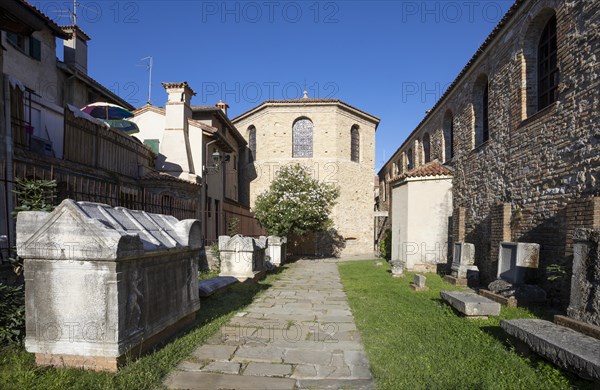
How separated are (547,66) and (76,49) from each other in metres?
15.3

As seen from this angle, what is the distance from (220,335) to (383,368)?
2.14m

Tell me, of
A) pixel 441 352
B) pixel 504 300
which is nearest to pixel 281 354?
pixel 441 352

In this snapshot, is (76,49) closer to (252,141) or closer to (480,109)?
(252,141)

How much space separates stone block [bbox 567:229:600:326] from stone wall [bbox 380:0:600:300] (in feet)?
5.27

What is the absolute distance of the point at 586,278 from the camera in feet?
16.5

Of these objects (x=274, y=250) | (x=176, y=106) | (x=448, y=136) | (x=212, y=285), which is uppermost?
(x=176, y=106)

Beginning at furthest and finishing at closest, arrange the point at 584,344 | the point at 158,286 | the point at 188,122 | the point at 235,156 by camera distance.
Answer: the point at 235,156
the point at 188,122
the point at 158,286
the point at 584,344

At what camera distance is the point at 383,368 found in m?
3.77

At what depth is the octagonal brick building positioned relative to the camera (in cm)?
2350

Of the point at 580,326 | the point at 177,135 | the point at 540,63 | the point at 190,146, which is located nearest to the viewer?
the point at 580,326

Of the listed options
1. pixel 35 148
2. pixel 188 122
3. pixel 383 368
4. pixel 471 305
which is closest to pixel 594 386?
pixel 383 368

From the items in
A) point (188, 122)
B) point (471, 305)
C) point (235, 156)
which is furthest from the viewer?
point (235, 156)

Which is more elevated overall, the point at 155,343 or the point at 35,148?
the point at 35,148

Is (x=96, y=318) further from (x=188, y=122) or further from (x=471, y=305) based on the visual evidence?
(x=188, y=122)
